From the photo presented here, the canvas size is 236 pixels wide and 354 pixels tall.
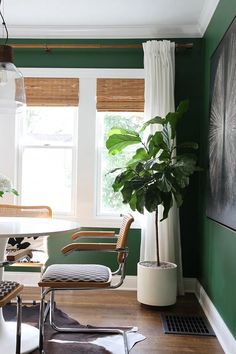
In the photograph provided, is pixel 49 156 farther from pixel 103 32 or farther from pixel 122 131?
pixel 103 32

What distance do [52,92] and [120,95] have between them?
722 mm

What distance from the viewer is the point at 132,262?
3.88 meters

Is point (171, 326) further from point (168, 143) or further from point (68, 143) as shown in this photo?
point (68, 143)

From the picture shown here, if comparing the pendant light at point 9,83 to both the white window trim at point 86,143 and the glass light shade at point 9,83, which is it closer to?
the glass light shade at point 9,83

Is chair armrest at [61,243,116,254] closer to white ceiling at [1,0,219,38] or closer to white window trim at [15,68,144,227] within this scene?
white window trim at [15,68,144,227]

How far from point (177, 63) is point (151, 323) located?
254 centimetres

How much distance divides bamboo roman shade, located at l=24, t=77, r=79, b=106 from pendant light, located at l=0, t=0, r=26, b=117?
141cm

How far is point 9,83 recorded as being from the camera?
2418 mm

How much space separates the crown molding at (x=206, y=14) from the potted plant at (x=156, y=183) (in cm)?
82

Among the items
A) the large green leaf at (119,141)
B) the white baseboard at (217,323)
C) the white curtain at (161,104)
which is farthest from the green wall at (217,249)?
the large green leaf at (119,141)

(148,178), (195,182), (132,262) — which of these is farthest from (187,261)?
(148,178)

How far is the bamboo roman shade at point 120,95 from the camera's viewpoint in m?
3.86

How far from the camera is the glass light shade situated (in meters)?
2.36

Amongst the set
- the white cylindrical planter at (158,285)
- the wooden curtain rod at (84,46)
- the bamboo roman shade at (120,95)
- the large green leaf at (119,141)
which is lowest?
the white cylindrical planter at (158,285)
